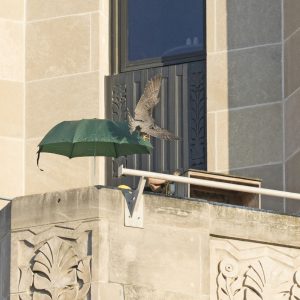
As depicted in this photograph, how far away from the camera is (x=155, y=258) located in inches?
1123

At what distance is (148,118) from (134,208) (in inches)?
76.6

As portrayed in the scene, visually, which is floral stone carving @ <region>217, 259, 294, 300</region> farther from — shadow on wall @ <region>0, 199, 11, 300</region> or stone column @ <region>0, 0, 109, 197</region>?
stone column @ <region>0, 0, 109, 197</region>

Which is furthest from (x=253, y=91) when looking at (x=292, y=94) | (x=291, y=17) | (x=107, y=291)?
(x=107, y=291)

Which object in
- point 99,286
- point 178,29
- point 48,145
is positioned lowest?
point 99,286

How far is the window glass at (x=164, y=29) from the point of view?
34.0 metres

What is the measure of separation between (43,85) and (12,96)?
488 millimetres

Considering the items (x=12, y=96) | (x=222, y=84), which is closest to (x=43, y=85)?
(x=12, y=96)

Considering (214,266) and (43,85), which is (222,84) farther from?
(214,266)

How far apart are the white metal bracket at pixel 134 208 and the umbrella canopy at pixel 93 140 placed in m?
1.01

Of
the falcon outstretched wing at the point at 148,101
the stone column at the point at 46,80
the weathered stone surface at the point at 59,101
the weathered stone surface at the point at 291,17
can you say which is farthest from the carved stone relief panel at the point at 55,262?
the weathered stone surface at the point at 291,17

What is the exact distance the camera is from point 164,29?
34219mm

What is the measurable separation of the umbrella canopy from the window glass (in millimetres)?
4262

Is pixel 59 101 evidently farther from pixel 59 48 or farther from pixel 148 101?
pixel 148 101

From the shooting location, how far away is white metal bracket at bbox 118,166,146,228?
28516 millimetres
